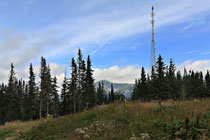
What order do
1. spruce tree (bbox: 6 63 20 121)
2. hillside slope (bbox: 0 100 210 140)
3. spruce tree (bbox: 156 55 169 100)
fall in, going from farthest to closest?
spruce tree (bbox: 6 63 20 121)
spruce tree (bbox: 156 55 169 100)
hillside slope (bbox: 0 100 210 140)

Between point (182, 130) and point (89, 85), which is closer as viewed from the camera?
point (182, 130)

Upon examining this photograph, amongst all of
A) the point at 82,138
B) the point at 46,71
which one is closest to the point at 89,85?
the point at 46,71

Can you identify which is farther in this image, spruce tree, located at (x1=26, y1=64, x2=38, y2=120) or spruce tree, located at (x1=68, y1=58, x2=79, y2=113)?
A: spruce tree, located at (x1=26, y1=64, x2=38, y2=120)

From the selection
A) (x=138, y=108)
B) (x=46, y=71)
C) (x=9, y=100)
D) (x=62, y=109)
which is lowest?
(x=62, y=109)

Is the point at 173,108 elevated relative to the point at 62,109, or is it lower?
elevated

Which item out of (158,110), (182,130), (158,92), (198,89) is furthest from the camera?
(198,89)

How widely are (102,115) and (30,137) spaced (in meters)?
4.17

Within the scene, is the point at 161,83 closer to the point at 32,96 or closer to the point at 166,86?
the point at 166,86

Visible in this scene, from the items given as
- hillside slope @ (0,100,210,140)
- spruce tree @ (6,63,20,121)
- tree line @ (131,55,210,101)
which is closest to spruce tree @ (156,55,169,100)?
tree line @ (131,55,210,101)

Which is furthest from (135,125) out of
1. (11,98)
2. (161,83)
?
(11,98)

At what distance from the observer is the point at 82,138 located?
6.64 metres

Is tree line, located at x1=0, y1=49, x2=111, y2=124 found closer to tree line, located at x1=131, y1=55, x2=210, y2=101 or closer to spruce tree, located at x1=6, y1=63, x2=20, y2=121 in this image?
spruce tree, located at x1=6, y1=63, x2=20, y2=121

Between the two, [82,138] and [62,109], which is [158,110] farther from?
[62,109]

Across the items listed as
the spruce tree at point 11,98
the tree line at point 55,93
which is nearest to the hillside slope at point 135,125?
the tree line at point 55,93
